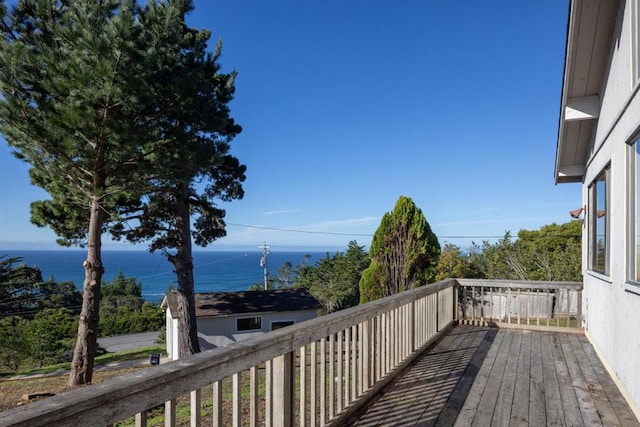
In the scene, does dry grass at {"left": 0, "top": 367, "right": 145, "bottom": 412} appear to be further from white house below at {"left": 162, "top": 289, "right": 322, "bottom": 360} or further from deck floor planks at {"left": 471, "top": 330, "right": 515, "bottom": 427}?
deck floor planks at {"left": 471, "top": 330, "right": 515, "bottom": 427}

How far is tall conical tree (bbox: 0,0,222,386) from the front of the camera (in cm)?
768

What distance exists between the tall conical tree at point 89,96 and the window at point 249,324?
10.1 meters

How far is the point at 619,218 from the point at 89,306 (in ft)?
34.6

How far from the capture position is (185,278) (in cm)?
1318

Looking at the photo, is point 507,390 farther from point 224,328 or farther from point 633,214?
point 224,328

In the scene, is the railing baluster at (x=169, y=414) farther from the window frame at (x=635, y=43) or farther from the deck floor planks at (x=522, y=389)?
the window frame at (x=635, y=43)

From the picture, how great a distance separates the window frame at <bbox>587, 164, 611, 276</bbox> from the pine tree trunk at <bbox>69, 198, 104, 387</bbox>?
390 inches

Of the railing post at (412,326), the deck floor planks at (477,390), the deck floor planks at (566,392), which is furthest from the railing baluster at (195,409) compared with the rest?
the railing post at (412,326)

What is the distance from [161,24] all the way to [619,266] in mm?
9402

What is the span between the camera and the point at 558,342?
572 cm

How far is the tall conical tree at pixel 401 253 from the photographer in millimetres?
9414

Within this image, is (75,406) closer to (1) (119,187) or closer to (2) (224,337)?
(1) (119,187)

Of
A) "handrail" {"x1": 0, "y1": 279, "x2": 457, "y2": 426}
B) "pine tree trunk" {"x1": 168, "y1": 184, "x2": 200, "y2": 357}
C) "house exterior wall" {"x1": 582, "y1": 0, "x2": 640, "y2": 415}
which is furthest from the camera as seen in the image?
"pine tree trunk" {"x1": 168, "y1": 184, "x2": 200, "y2": 357}

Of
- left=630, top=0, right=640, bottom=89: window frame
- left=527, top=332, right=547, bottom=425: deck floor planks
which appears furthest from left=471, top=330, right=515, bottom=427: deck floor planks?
left=630, top=0, right=640, bottom=89: window frame
